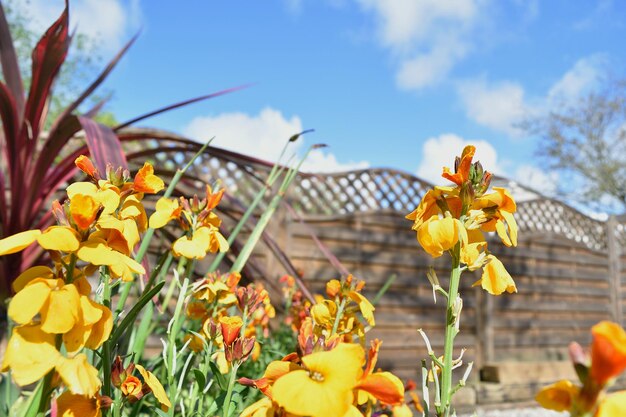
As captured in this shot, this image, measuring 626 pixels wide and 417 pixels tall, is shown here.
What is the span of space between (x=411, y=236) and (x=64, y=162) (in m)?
4.08

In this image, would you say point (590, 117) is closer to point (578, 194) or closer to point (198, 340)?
point (578, 194)

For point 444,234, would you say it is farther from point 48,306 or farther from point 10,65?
point 10,65

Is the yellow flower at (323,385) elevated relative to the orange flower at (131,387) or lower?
elevated

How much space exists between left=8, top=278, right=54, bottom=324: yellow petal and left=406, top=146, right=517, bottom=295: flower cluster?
1.11 feet

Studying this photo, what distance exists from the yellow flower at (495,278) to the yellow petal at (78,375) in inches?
15.3

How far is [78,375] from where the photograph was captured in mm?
374

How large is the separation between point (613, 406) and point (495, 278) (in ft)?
0.85

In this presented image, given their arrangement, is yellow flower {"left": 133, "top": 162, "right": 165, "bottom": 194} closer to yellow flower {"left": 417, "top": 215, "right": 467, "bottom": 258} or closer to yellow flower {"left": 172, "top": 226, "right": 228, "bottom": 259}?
yellow flower {"left": 172, "top": 226, "right": 228, "bottom": 259}

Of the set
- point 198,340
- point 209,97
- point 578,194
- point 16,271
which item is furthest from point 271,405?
point 578,194

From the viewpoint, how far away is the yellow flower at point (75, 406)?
1.38 ft

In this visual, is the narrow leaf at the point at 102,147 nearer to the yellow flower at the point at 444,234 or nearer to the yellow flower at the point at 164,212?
the yellow flower at the point at 164,212

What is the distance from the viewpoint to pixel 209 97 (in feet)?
6.09

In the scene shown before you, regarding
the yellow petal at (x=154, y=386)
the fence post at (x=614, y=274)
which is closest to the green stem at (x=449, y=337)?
the yellow petal at (x=154, y=386)

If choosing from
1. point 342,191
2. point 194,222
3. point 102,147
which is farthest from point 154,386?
point 342,191
